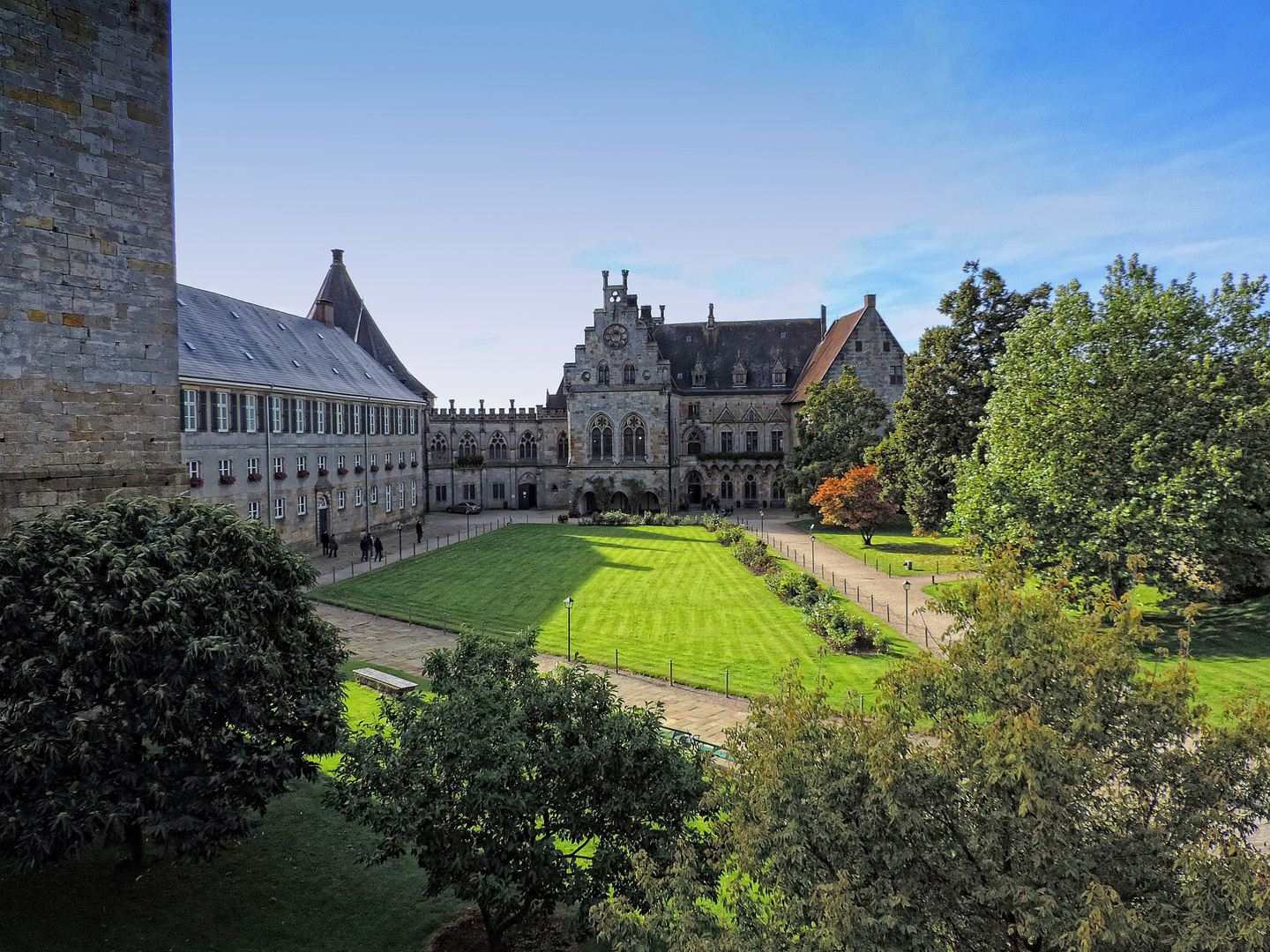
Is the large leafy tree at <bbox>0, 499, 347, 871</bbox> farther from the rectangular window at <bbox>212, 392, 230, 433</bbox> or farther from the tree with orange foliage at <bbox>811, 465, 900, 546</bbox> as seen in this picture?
the tree with orange foliage at <bbox>811, 465, 900, 546</bbox>

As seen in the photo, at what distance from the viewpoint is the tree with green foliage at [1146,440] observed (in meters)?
19.1

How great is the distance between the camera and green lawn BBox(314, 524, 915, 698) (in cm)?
2012

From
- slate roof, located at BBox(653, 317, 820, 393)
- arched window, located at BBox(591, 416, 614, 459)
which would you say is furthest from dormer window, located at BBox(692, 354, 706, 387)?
arched window, located at BBox(591, 416, 614, 459)

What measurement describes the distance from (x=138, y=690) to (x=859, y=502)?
36.4 m

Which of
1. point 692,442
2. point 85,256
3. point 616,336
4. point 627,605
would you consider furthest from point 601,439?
point 85,256

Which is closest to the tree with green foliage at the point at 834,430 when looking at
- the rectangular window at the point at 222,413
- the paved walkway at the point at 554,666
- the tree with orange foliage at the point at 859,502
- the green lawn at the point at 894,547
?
the green lawn at the point at 894,547

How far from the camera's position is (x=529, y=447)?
64125 millimetres

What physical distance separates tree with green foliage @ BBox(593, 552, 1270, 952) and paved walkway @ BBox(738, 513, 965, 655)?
35.2 feet

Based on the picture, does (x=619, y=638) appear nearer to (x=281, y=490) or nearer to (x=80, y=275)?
(x=80, y=275)

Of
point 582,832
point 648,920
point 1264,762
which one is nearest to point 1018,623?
point 1264,762

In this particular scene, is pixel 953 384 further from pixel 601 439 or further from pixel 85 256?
pixel 85 256

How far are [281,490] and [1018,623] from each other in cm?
3505

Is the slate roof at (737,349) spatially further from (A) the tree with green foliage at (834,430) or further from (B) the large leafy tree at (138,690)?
(B) the large leafy tree at (138,690)

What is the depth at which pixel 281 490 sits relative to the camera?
1379 inches
